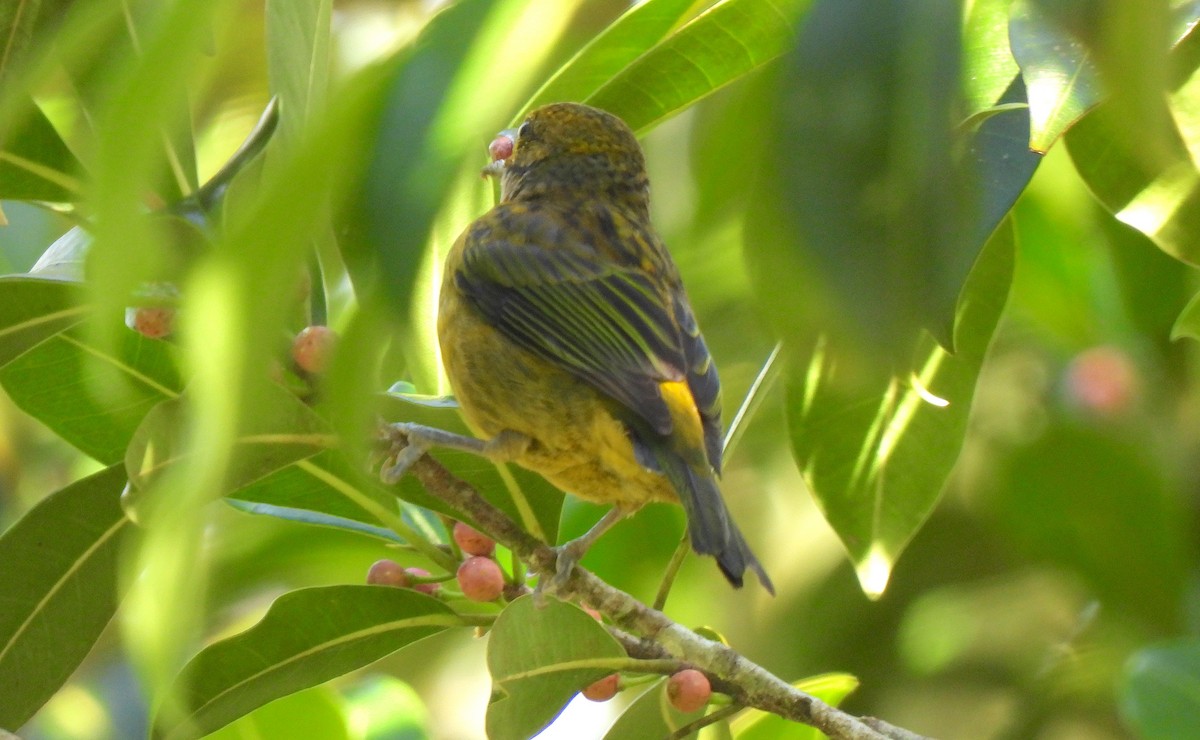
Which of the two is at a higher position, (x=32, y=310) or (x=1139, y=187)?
(x=32, y=310)

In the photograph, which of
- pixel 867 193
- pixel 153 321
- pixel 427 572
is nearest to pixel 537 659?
pixel 427 572

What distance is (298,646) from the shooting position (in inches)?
87.4

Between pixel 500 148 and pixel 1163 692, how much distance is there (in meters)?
1.80

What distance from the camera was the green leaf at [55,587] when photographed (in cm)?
217

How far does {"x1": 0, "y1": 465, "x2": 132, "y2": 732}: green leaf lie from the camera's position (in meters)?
2.17

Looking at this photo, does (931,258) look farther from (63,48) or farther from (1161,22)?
(63,48)

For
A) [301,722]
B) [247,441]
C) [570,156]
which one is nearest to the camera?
[247,441]

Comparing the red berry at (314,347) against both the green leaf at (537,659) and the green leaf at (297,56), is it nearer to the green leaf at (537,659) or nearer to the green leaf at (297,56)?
the green leaf at (297,56)

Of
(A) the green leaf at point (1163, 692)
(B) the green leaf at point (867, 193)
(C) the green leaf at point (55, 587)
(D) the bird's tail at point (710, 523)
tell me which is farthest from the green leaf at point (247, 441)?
(A) the green leaf at point (1163, 692)

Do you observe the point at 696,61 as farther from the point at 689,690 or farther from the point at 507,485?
the point at 689,690

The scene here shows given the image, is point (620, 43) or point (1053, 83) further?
point (620, 43)

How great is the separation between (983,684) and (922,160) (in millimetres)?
4561

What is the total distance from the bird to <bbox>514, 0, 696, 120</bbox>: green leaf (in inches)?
3.9

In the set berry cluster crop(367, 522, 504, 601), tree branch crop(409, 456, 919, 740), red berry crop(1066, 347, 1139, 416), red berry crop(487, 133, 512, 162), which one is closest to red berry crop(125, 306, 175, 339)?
tree branch crop(409, 456, 919, 740)
